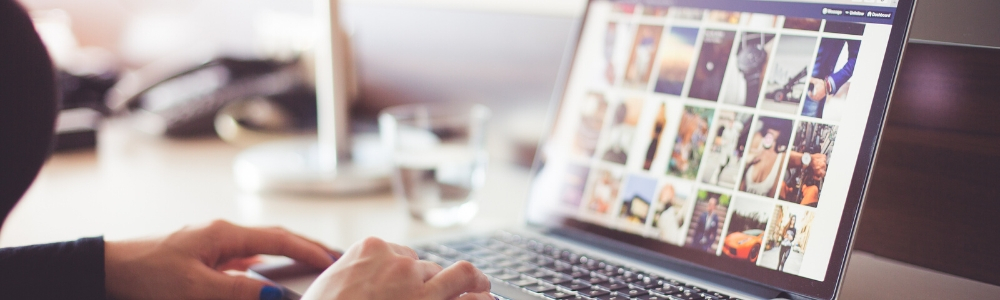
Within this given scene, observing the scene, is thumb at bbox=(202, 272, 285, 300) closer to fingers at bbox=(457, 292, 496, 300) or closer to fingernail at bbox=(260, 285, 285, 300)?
fingernail at bbox=(260, 285, 285, 300)

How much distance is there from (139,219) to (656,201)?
65 centimetres

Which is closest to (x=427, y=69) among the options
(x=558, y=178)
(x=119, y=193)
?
(x=119, y=193)

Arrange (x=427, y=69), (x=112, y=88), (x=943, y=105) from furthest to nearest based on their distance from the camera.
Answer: (x=112, y=88), (x=427, y=69), (x=943, y=105)

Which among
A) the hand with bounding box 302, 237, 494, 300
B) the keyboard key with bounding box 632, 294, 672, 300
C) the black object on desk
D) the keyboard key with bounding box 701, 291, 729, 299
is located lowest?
the hand with bounding box 302, 237, 494, 300

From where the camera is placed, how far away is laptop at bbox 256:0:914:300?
591mm

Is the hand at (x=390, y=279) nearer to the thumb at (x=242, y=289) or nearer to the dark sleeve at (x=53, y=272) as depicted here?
the thumb at (x=242, y=289)

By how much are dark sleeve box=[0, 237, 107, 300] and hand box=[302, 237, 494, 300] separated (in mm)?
220

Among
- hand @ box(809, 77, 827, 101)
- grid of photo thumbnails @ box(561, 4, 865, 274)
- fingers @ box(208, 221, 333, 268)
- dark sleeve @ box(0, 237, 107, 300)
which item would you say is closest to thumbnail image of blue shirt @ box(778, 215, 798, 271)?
grid of photo thumbnails @ box(561, 4, 865, 274)

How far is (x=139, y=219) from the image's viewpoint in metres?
0.94

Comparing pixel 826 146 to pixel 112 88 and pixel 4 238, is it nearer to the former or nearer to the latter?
pixel 4 238

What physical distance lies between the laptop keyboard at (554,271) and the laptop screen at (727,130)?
4 centimetres

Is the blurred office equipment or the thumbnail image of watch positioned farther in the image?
the blurred office equipment

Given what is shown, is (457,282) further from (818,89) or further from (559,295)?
(818,89)

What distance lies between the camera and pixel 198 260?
663mm
